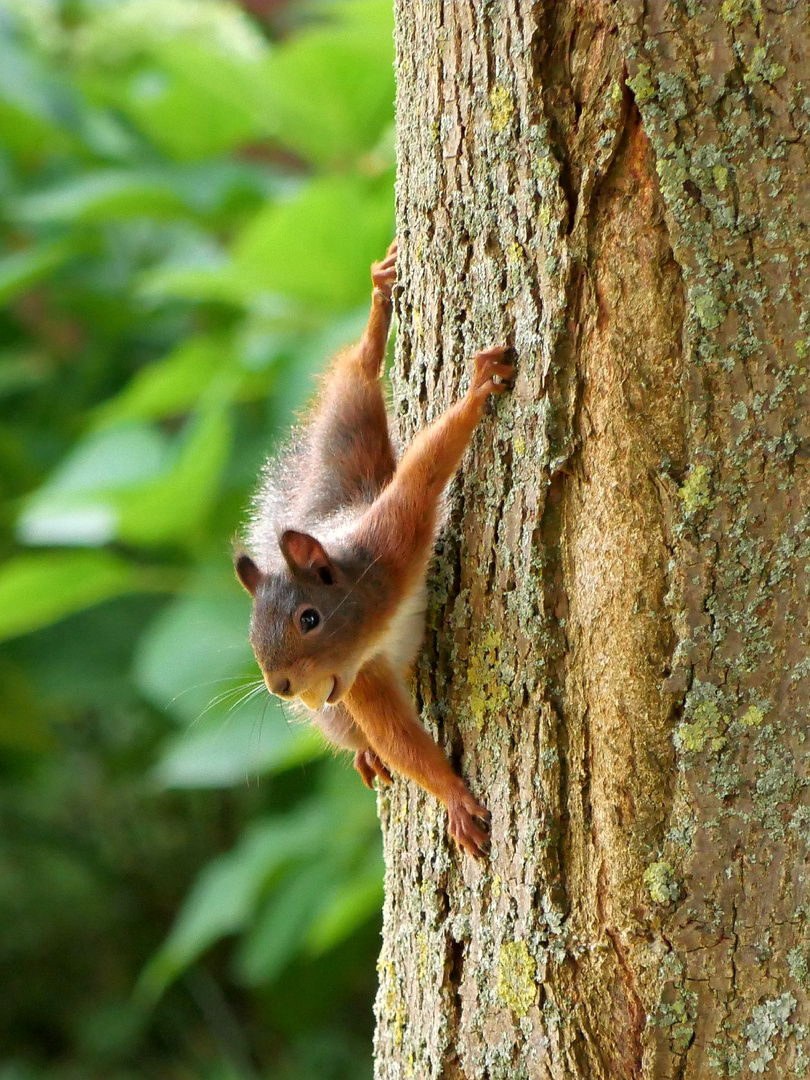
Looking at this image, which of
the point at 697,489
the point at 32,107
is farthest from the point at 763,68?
the point at 32,107

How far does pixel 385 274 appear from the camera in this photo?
1.93 metres

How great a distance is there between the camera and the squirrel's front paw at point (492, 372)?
142cm

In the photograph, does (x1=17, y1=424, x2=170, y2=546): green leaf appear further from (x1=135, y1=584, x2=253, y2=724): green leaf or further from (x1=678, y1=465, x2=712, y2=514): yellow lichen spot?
(x1=678, y1=465, x2=712, y2=514): yellow lichen spot

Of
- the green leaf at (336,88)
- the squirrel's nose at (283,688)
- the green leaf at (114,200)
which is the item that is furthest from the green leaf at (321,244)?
the squirrel's nose at (283,688)

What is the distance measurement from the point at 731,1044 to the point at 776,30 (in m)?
1.05

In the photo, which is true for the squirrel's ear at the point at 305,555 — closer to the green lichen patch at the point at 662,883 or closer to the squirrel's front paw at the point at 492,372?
the squirrel's front paw at the point at 492,372

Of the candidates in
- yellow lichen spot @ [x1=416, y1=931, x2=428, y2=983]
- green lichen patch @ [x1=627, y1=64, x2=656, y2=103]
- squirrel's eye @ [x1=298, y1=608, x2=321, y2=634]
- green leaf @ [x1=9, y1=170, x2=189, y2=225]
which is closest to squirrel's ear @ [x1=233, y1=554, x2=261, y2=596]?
squirrel's eye @ [x1=298, y1=608, x2=321, y2=634]

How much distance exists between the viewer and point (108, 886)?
241 inches

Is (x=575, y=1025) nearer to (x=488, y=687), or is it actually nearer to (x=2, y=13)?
(x=488, y=687)

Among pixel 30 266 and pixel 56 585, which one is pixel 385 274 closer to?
pixel 56 585

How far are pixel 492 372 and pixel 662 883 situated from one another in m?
0.62

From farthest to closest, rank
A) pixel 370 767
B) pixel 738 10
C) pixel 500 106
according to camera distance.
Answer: pixel 370 767 → pixel 500 106 → pixel 738 10

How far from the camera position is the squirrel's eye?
1.69 meters

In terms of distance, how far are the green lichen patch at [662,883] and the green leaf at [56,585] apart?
264cm
